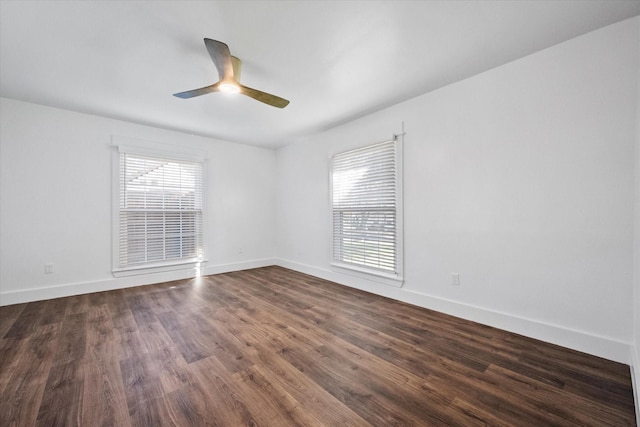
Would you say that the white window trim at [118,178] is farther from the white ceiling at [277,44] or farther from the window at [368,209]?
the window at [368,209]

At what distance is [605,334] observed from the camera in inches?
78.7

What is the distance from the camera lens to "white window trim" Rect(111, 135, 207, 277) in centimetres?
391

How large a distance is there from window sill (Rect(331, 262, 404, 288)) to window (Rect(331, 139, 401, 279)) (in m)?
0.02

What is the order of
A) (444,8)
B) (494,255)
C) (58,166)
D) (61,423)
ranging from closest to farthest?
(61,423), (444,8), (494,255), (58,166)

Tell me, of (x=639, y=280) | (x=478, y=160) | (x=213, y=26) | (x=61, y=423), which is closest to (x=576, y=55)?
(x=478, y=160)

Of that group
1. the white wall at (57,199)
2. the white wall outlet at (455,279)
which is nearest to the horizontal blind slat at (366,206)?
the white wall outlet at (455,279)

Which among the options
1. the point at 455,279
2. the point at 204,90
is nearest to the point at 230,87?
the point at 204,90

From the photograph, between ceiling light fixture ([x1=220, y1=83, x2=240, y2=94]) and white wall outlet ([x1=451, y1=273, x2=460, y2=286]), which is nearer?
ceiling light fixture ([x1=220, y1=83, x2=240, y2=94])

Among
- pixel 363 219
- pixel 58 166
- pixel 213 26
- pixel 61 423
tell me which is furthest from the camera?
pixel 363 219

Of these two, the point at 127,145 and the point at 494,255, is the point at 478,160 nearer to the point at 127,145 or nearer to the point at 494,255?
the point at 494,255

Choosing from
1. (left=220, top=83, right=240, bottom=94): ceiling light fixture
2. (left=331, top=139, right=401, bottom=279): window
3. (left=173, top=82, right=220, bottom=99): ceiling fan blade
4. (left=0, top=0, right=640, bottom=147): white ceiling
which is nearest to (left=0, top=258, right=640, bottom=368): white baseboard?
(left=331, top=139, right=401, bottom=279): window

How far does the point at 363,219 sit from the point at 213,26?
282cm

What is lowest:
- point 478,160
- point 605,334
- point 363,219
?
point 605,334

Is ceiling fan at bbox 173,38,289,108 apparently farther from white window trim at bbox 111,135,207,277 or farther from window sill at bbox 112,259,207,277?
window sill at bbox 112,259,207,277
